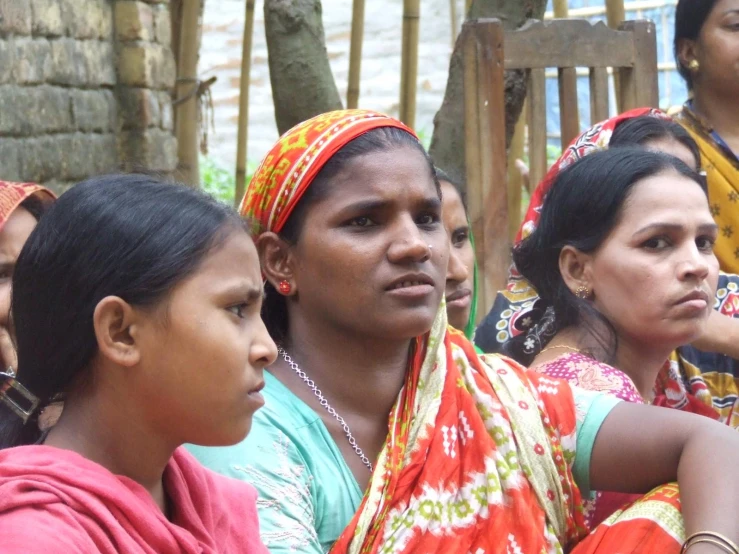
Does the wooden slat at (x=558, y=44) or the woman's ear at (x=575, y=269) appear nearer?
the woman's ear at (x=575, y=269)

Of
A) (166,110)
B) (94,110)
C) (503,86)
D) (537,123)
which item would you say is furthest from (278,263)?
(166,110)

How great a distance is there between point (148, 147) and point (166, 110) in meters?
0.31

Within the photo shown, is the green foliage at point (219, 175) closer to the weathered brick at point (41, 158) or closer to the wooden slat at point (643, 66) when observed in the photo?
the weathered brick at point (41, 158)

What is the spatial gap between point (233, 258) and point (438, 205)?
2.27 feet

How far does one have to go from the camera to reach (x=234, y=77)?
1237cm

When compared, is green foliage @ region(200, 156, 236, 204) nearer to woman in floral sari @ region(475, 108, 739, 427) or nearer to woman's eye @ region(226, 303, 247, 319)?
woman in floral sari @ region(475, 108, 739, 427)

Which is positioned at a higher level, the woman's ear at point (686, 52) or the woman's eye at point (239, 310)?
the woman's ear at point (686, 52)

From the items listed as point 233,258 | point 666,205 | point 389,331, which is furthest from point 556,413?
point 233,258

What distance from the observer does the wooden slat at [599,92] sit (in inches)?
172

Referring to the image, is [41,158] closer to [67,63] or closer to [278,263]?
[67,63]

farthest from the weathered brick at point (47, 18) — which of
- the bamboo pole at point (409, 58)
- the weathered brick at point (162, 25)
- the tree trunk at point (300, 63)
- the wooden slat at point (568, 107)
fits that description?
the wooden slat at point (568, 107)

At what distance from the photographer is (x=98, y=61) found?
587cm

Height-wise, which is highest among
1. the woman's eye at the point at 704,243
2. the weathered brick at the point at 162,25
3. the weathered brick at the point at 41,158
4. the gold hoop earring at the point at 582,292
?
the weathered brick at the point at 162,25

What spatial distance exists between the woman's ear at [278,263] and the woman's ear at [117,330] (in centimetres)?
72
